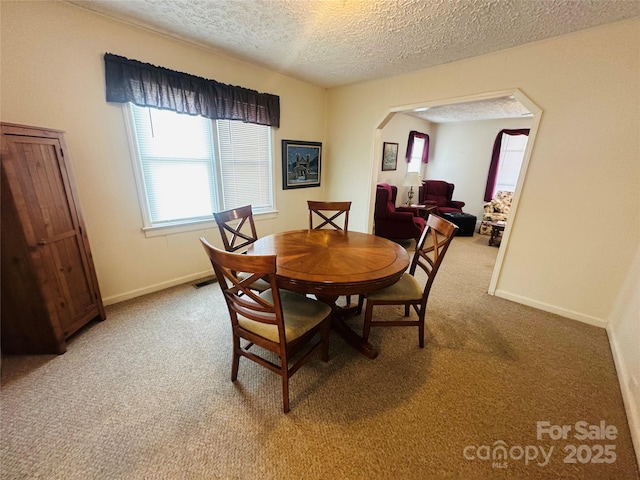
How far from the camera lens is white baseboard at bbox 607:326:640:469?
1.30 metres

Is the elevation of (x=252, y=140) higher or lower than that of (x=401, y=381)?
higher

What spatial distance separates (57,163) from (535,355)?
3.83 metres

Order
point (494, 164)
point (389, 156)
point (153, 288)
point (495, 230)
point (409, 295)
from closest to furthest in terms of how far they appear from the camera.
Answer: point (409, 295) → point (153, 288) → point (495, 230) → point (389, 156) → point (494, 164)

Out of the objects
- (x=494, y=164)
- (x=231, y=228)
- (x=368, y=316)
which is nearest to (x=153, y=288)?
(x=231, y=228)

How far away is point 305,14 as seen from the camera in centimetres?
188

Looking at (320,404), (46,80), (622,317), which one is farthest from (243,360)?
(622,317)

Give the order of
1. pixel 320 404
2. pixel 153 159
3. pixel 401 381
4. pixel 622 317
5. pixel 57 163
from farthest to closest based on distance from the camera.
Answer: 1. pixel 153 159
2. pixel 622 317
3. pixel 57 163
4. pixel 401 381
5. pixel 320 404

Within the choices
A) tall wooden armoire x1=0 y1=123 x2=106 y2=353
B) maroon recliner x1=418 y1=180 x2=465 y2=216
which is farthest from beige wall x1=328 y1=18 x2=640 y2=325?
tall wooden armoire x1=0 y1=123 x2=106 y2=353

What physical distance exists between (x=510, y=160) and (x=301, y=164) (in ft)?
16.2

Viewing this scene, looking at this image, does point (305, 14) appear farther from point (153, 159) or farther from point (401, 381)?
point (401, 381)

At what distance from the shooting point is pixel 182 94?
2.43 meters

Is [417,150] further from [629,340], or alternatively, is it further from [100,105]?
[100,105]

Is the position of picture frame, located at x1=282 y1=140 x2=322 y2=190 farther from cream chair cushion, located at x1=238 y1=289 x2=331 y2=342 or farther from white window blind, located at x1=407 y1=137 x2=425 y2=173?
white window blind, located at x1=407 y1=137 x2=425 y2=173

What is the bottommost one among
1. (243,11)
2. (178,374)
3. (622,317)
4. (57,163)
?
(178,374)
